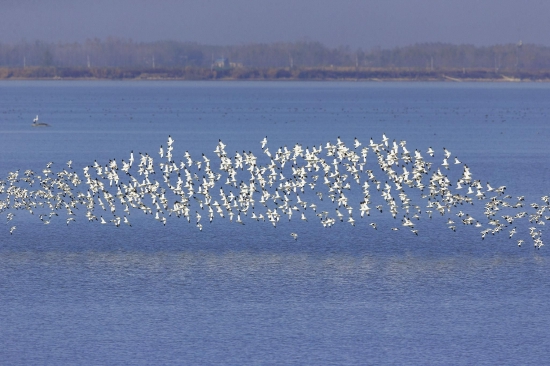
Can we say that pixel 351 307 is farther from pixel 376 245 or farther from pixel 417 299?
pixel 376 245

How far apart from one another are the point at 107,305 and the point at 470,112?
411 feet

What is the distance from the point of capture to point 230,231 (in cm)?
4769

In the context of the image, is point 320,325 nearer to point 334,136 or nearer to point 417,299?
point 417,299

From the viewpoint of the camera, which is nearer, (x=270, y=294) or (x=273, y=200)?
(x=270, y=294)

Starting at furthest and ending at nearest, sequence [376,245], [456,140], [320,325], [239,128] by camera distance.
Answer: [239,128] < [456,140] < [376,245] < [320,325]

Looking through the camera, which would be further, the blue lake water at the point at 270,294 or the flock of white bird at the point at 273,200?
the flock of white bird at the point at 273,200

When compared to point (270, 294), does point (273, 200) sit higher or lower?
higher

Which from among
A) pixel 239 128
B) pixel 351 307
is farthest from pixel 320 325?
pixel 239 128

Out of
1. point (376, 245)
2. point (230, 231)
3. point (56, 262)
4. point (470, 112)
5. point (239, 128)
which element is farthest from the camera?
point (470, 112)

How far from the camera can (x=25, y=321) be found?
107ft

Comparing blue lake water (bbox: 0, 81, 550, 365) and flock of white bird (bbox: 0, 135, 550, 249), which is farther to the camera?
flock of white bird (bbox: 0, 135, 550, 249)

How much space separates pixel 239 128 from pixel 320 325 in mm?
79613

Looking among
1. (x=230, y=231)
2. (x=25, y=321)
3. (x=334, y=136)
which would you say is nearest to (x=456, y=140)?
(x=334, y=136)

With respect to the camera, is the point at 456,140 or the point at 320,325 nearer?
the point at 320,325
